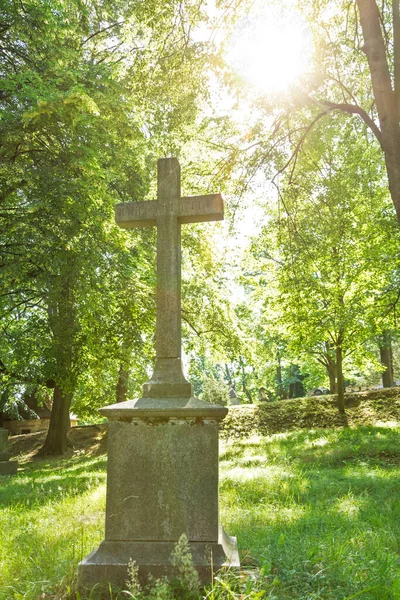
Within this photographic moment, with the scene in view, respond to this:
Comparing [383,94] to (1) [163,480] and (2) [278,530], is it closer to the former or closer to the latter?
(2) [278,530]

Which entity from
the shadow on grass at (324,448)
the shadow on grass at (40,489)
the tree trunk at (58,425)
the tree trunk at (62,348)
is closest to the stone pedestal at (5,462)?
the shadow on grass at (40,489)

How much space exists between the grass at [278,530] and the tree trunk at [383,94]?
4573mm

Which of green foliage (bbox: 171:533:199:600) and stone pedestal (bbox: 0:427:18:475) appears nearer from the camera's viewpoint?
green foliage (bbox: 171:533:199:600)

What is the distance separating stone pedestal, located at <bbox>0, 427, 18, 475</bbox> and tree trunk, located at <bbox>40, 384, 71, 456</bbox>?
5.41 meters

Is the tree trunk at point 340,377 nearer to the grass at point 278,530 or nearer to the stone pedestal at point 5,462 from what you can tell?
the grass at point 278,530

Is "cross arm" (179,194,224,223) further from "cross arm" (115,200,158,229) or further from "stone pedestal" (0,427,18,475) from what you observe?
"stone pedestal" (0,427,18,475)

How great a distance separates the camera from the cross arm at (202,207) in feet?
15.0

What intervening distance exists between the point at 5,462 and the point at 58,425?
6.03 m

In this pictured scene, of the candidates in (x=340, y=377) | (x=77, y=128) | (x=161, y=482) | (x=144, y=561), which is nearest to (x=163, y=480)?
(x=161, y=482)

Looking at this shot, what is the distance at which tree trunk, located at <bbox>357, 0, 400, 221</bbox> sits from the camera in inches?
293

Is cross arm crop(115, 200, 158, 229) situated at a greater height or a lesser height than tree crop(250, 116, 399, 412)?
lesser

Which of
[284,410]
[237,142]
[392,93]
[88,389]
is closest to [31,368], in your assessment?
[88,389]

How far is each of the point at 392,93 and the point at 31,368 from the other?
48.3ft

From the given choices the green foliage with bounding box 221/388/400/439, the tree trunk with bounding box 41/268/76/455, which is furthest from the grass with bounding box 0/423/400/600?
the green foliage with bounding box 221/388/400/439
